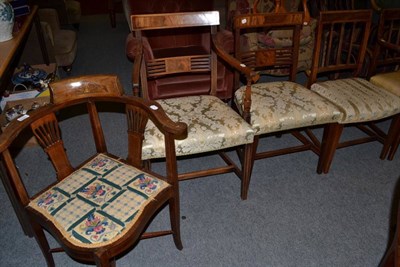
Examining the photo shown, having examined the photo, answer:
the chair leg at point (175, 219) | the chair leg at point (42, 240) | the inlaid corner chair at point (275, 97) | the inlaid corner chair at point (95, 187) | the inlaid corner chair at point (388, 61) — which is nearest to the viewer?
the inlaid corner chair at point (95, 187)

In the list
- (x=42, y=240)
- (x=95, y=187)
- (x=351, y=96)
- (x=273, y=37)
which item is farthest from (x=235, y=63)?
(x=273, y=37)

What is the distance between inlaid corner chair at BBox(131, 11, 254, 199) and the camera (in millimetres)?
1588

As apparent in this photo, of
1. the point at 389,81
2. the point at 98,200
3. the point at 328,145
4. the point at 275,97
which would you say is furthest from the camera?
the point at 389,81

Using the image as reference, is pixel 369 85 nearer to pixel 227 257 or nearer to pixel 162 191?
pixel 227 257

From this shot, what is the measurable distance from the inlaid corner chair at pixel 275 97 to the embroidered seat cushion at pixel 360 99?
81mm

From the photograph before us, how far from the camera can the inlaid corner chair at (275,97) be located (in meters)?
1.76

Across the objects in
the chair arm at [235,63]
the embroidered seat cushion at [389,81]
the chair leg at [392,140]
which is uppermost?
the chair arm at [235,63]

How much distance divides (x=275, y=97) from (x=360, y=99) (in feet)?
1.68

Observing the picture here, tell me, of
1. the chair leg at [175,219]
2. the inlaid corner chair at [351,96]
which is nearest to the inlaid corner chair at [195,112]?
the chair leg at [175,219]

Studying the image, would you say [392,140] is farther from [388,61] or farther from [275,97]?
[275,97]

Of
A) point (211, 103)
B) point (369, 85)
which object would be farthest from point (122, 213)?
point (369, 85)

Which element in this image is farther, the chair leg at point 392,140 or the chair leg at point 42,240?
the chair leg at point 392,140

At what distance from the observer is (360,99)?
196 cm

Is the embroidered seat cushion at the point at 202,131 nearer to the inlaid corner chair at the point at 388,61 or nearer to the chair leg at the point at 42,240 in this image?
the chair leg at the point at 42,240
